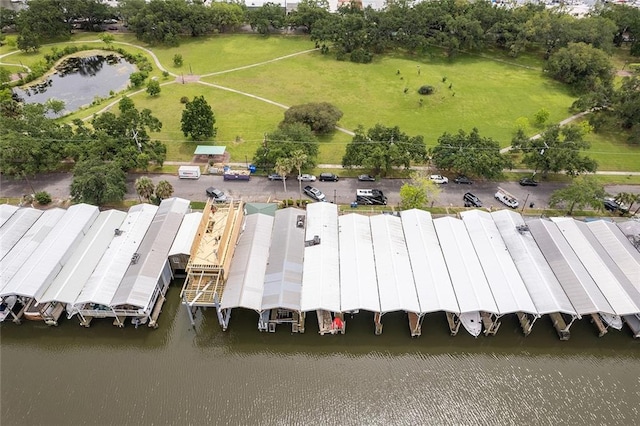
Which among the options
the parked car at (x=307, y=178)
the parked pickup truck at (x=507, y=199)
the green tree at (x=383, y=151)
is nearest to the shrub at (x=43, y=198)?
the parked car at (x=307, y=178)

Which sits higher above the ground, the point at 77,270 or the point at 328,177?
the point at 328,177

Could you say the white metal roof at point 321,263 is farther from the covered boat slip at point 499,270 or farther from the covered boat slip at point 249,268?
the covered boat slip at point 499,270

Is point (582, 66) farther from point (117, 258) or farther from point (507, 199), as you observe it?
point (117, 258)

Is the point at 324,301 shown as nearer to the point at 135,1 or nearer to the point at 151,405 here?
the point at 151,405

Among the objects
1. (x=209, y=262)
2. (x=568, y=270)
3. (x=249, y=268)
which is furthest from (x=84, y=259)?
(x=568, y=270)

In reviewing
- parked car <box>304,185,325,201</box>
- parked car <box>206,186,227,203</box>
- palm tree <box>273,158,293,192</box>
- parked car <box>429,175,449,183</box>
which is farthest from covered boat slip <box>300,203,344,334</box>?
parked car <box>429,175,449,183</box>

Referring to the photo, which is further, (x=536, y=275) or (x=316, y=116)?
(x=316, y=116)
